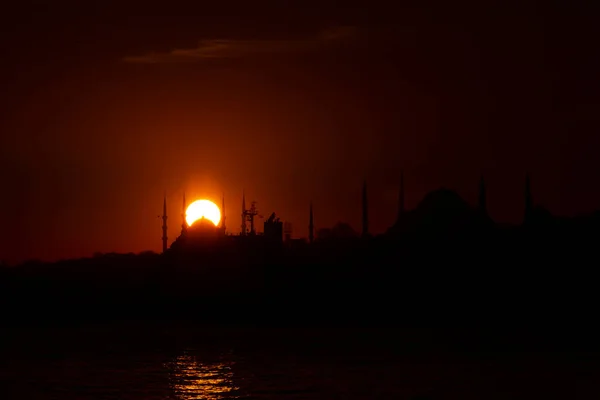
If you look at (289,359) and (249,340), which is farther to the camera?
(249,340)

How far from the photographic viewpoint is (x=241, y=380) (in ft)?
339

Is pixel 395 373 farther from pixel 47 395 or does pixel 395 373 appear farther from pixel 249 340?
pixel 249 340

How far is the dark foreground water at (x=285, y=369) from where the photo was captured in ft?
302

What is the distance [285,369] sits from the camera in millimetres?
112375

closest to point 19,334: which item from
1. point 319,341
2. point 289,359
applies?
point 319,341

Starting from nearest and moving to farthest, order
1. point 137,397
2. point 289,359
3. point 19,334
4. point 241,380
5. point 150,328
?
point 137,397 → point 241,380 → point 289,359 → point 19,334 → point 150,328

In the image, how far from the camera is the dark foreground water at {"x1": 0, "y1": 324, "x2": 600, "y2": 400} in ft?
302

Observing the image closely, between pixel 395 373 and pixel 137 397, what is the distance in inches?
1144

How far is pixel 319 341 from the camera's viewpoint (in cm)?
15538

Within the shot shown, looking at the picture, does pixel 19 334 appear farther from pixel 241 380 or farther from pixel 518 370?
pixel 518 370

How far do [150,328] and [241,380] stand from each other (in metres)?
97.5

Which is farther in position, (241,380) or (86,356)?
(86,356)

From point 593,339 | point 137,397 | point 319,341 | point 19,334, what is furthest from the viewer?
point 19,334

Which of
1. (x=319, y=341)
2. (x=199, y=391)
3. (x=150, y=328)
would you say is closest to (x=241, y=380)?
(x=199, y=391)
